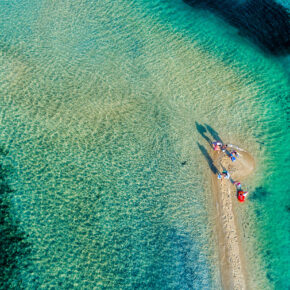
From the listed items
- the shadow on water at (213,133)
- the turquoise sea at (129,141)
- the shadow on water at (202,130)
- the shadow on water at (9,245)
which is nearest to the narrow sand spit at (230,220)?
the turquoise sea at (129,141)

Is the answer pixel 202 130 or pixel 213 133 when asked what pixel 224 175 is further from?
pixel 202 130

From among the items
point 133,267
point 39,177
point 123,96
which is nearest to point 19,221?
point 39,177

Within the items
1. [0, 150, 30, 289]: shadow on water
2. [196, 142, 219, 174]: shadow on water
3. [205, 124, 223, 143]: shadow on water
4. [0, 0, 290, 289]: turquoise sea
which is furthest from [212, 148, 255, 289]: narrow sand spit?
[0, 150, 30, 289]: shadow on water

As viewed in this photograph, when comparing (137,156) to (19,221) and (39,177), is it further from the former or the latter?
(19,221)

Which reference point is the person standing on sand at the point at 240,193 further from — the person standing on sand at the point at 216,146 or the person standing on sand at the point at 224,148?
the person standing on sand at the point at 216,146

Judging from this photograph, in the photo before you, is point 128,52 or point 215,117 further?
point 128,52

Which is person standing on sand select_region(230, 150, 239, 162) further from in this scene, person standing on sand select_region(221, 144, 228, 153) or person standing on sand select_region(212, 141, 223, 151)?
person standing on sand select_region(212, 141, 223, 151)

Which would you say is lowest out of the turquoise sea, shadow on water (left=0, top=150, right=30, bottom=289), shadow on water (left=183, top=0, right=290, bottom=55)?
shadow on water (left=0, top=150, right=30, bottom=289)
